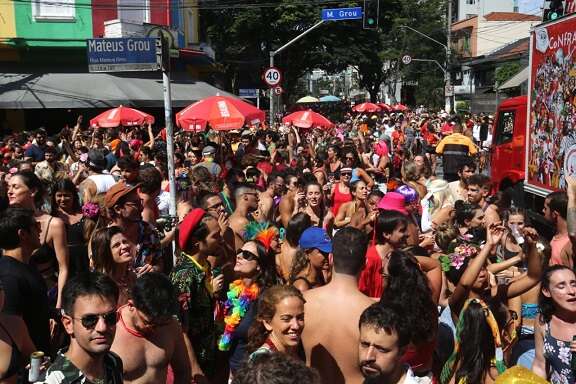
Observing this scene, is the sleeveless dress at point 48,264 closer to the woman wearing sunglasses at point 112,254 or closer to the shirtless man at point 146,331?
the woman wearing sunglasses at point 112,254

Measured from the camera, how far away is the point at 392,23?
4941 centimetres

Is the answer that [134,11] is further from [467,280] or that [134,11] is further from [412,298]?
[412,298]

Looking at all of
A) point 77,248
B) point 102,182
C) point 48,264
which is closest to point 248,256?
point 48,264

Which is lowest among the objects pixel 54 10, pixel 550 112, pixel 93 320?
pixel 93 320

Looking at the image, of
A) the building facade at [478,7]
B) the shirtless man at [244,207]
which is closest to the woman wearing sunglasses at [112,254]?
the shirtless man at [244,207]

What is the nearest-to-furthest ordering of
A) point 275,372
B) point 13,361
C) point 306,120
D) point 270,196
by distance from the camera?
point 275,372 → point 13,361 → point 270,196 → point 306,120

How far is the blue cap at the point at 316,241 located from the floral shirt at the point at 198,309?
33.3 inches

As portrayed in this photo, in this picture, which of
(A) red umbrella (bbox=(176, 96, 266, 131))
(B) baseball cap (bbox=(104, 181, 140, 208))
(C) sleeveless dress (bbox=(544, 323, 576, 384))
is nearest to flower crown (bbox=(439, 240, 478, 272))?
(C) sleeveless dress (bbox=(544, 323, 576, 384))

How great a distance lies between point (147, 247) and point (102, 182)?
2807mm

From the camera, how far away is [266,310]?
12.8 ft

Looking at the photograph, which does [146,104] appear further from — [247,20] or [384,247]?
[247,20]

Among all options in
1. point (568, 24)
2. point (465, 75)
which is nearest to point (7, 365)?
point (568, 24)

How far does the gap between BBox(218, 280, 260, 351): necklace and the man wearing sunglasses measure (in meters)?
1.36

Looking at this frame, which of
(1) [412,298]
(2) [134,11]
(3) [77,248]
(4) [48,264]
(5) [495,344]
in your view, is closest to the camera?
(1) [412,298]
